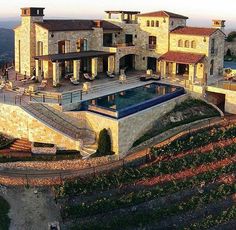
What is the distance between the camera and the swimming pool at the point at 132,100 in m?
30.4

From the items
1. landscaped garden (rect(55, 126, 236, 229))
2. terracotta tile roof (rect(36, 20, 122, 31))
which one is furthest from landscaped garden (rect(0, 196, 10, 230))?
terracotta tile roof (rect(36, 20, 122, 31))

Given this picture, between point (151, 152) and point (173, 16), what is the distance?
62.8ft

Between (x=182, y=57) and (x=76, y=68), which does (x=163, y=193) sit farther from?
(x=182, y=57)

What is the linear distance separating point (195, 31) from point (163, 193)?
2087cm

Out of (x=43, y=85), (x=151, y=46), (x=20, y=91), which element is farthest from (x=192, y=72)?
(x=20, y=91)

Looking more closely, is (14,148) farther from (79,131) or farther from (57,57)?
(57,57)

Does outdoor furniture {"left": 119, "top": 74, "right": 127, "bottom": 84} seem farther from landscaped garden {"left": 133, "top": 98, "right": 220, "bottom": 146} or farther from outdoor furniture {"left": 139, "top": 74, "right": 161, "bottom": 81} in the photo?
landscaped garden {"left": 133, "top": 98, "right": 220, "bottom": 146}

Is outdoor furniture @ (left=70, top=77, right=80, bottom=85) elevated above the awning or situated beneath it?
situated beneath

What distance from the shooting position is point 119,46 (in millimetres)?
43875

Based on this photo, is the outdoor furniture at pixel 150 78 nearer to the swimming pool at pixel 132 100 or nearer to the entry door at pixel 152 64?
the swimming pool at pixel 132 100

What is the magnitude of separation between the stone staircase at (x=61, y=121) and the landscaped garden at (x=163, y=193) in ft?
15.3

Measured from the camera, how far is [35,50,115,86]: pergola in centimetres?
3712

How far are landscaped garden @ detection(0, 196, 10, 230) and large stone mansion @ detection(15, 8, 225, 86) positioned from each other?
557 inches

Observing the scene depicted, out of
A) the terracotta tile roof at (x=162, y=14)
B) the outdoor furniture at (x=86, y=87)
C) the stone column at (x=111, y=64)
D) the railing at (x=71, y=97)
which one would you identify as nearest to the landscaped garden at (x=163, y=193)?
the railing at (x=71, y=97)
